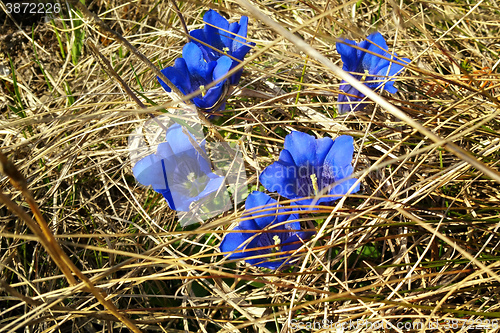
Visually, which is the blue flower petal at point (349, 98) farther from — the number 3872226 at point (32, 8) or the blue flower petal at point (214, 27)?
the number 3872226 at point (32, 8)

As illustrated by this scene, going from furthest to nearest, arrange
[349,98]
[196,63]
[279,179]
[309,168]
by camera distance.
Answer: [349,98] → [196,63] → [309,168] → [279,179]

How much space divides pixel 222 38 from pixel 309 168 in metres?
0.65

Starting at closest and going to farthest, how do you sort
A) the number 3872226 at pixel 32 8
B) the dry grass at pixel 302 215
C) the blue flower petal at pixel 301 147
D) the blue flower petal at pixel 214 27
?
the dry grass at pixel 302 215 < the blue flower petal at pixel 301 147 < the blue flower petal at pixel 214 27 < the number 3872226 at pixel 32 8

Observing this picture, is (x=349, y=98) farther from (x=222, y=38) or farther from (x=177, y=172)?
(x=177, y=172)

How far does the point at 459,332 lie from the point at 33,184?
1562 millimetres

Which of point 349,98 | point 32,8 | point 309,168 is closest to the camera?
point 309,168

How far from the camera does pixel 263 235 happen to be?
131 cm

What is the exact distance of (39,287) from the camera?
1.45 m

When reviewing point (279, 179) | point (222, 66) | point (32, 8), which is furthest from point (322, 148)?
point (32, 8)

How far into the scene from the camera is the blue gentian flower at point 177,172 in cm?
133

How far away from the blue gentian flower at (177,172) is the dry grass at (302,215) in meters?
0.13

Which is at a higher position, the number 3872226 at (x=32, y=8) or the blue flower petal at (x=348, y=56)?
the number 3872226 at (x=32, y=8)

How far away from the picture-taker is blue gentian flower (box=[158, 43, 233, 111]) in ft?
4.67

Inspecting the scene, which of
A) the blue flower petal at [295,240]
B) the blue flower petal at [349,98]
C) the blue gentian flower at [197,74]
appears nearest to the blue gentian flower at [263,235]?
the blue flower petal at [295,240]
